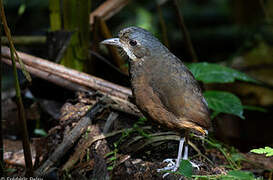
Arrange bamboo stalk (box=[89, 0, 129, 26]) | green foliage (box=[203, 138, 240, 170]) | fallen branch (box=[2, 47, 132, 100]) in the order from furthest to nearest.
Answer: bamboo stalk (box=[89, 0, 129, 26]), fallen branch (box=[2, 47, 132, 100]), green foliage (box=[203, 138, 240, 170])

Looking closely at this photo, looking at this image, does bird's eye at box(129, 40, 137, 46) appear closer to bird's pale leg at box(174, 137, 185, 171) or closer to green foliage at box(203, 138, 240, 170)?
bird's pale leg at box(174, 137, 185, 171)

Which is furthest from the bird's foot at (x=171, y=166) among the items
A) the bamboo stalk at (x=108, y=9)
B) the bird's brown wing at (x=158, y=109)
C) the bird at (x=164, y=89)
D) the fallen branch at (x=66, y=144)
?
the bamboo stalk at (x=108, y=9)

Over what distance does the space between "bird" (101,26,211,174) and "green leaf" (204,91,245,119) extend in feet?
2.24

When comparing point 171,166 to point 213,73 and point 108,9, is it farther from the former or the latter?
point 108,9

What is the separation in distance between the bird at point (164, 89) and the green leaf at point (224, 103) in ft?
2.24

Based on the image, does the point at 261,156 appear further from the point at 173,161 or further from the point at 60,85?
the point at 60,85

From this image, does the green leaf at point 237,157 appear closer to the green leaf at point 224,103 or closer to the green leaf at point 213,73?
the green leaf at point 224,103

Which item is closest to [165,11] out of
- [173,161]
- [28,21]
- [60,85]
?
[28,21]

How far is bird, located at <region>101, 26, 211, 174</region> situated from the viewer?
273 centimetres

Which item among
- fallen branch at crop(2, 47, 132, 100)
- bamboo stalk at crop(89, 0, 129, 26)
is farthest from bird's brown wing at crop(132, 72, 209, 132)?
bamboo stalk at crop(89, 0, 129, 26)

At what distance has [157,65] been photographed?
2898 mm

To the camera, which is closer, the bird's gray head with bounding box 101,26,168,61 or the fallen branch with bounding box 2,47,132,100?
the bird's gray head with bounding box 101,26,168,61

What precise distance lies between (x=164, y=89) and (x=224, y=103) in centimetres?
104

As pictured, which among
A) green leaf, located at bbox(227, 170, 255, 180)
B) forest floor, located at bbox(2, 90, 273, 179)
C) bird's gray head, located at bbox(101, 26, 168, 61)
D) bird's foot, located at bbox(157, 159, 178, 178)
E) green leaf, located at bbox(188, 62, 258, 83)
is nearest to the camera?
green leaf, located at bbox(227, 170, 255, 180)
